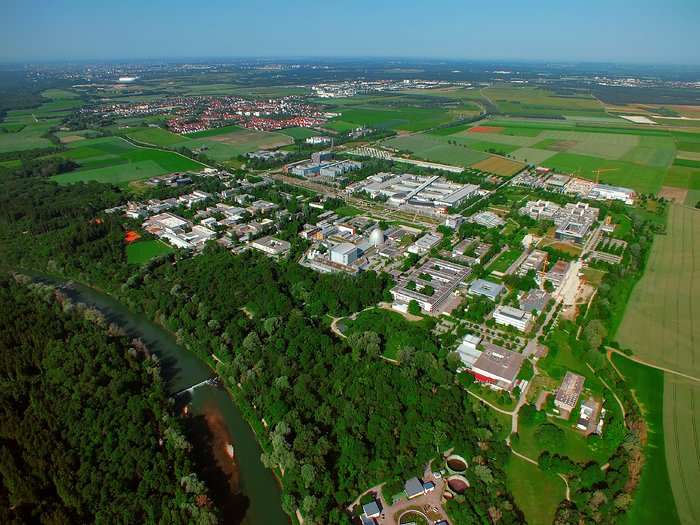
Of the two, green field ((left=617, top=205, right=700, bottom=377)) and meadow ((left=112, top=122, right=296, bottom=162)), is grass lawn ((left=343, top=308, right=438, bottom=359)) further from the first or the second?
meadow ((left=112, top=122, right=296, bottom=162))

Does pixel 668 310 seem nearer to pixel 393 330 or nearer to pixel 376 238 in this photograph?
pixel 393 330

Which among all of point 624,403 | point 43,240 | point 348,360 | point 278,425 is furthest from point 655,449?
point 43,240

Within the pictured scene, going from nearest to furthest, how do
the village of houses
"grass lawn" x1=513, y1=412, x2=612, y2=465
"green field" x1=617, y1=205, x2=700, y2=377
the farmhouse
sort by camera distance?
"grass lawn" x1=513, y1=412, x2=612, y2=465 → the farmhouse → the village of houses → "green field" x1=617, y1=205, x2=700, y2=377

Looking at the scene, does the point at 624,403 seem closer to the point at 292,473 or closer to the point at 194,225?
the point at 292,473

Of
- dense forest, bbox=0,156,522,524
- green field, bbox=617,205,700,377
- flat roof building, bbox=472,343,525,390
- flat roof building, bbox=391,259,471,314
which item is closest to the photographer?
dense forest, bbox=0,156,522,524

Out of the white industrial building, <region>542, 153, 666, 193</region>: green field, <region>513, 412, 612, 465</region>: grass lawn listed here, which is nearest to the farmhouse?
<region>513, 412, 612, 465</region>: grass lawn

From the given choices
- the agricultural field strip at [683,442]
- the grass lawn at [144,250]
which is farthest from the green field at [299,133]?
the agricultural field strip at [683,442]

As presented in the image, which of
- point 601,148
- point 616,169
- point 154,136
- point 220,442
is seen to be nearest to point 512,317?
point 220,442
